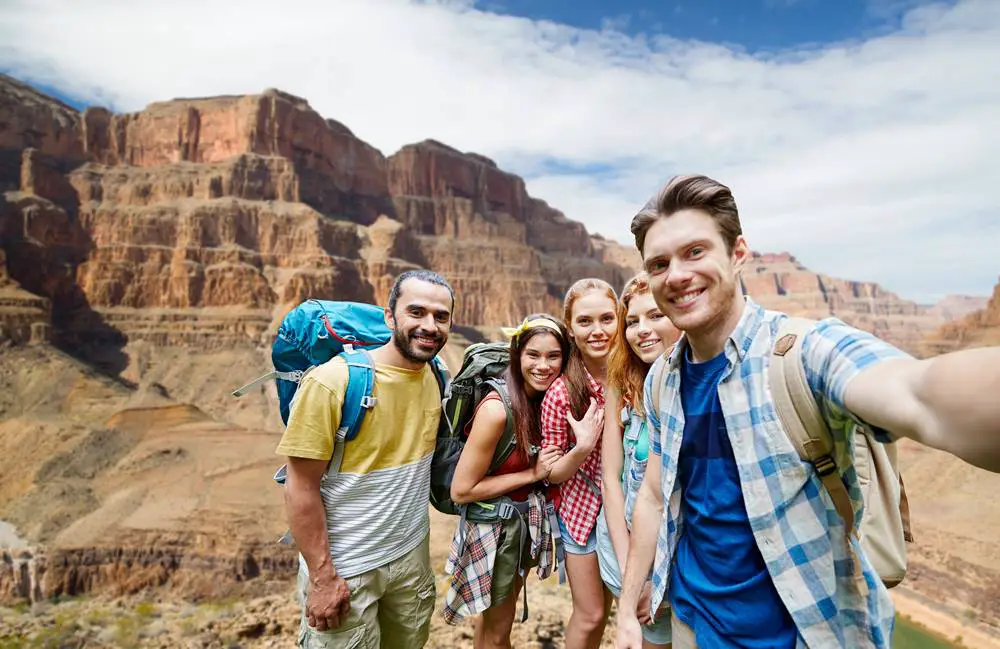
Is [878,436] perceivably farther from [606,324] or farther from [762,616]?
[606,324]

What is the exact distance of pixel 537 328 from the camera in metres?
3.03

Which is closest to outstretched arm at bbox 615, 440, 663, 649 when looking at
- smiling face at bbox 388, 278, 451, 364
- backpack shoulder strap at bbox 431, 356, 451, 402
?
smiling face at bbox 388, 278, 451, 364

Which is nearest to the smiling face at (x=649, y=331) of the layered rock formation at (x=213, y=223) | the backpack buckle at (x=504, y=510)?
the backpack buckle at (x=504, y=510)

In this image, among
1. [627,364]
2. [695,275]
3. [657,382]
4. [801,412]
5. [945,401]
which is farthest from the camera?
[627,364]

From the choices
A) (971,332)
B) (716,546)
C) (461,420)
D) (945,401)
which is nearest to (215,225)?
(461,420)

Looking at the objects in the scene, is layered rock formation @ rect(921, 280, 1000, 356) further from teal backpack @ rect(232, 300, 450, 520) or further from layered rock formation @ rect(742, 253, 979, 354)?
layered rock formation @ rect(742, 253, 979, 354)

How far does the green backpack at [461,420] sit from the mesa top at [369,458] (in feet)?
0.53

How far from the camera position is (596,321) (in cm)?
310

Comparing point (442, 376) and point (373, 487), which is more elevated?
point (442, 376)

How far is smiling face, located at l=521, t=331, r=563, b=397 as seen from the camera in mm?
2988

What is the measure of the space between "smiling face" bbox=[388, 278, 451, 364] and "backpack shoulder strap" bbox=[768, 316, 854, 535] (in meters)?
1.79

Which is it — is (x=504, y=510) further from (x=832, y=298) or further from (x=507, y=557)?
(x=832, y=298)

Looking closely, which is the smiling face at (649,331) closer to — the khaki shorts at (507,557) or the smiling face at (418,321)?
the smiling face at (418,321)

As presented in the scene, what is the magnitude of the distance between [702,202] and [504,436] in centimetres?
172
